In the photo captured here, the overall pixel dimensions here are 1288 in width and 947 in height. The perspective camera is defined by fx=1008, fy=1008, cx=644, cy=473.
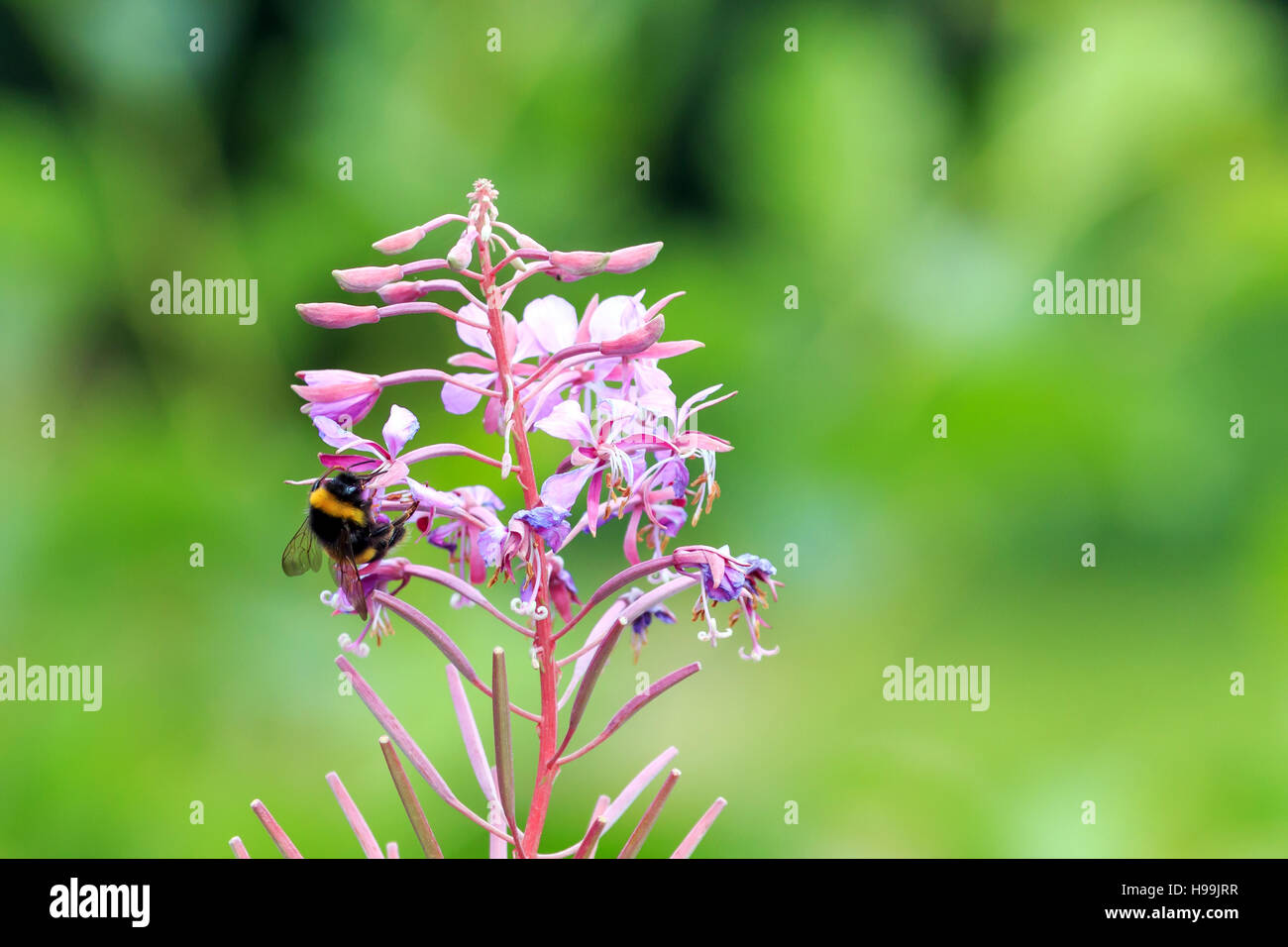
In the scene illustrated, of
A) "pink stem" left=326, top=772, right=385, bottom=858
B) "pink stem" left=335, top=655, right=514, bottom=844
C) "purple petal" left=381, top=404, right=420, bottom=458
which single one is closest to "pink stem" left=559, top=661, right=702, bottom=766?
"pink stem" left=335, top=655, right=514, bottom=844

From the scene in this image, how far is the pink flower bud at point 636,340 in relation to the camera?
0.94 metres

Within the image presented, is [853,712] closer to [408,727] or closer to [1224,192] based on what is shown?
[408,727]

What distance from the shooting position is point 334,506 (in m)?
1.16

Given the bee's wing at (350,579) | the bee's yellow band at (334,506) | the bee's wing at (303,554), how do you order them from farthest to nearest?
the bee's wing at (303,554) < the bee's yellow band at (334,506) < the bee's wing at (350,579)

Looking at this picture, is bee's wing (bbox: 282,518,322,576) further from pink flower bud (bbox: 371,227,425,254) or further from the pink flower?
pink flower bud (bbox: 371,227,425,254)

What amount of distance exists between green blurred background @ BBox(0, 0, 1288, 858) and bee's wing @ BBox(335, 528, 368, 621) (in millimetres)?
1905

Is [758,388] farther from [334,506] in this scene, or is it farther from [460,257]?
[460,257]

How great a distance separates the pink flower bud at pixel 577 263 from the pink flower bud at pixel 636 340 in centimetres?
8

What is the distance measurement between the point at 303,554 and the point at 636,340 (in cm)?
60

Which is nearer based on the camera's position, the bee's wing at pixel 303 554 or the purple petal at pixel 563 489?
the purple petal at pixel 563 489

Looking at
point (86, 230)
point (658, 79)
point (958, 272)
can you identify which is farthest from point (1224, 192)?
point (86, 230)

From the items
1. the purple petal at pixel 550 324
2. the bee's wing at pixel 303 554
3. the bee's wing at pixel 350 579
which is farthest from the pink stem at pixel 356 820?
the purple petal at pixel 550 324

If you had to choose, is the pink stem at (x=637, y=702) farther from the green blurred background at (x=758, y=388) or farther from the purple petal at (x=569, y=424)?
the green blurred background at (x=758, y=388)

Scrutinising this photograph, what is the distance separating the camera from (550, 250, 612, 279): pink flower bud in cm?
99
